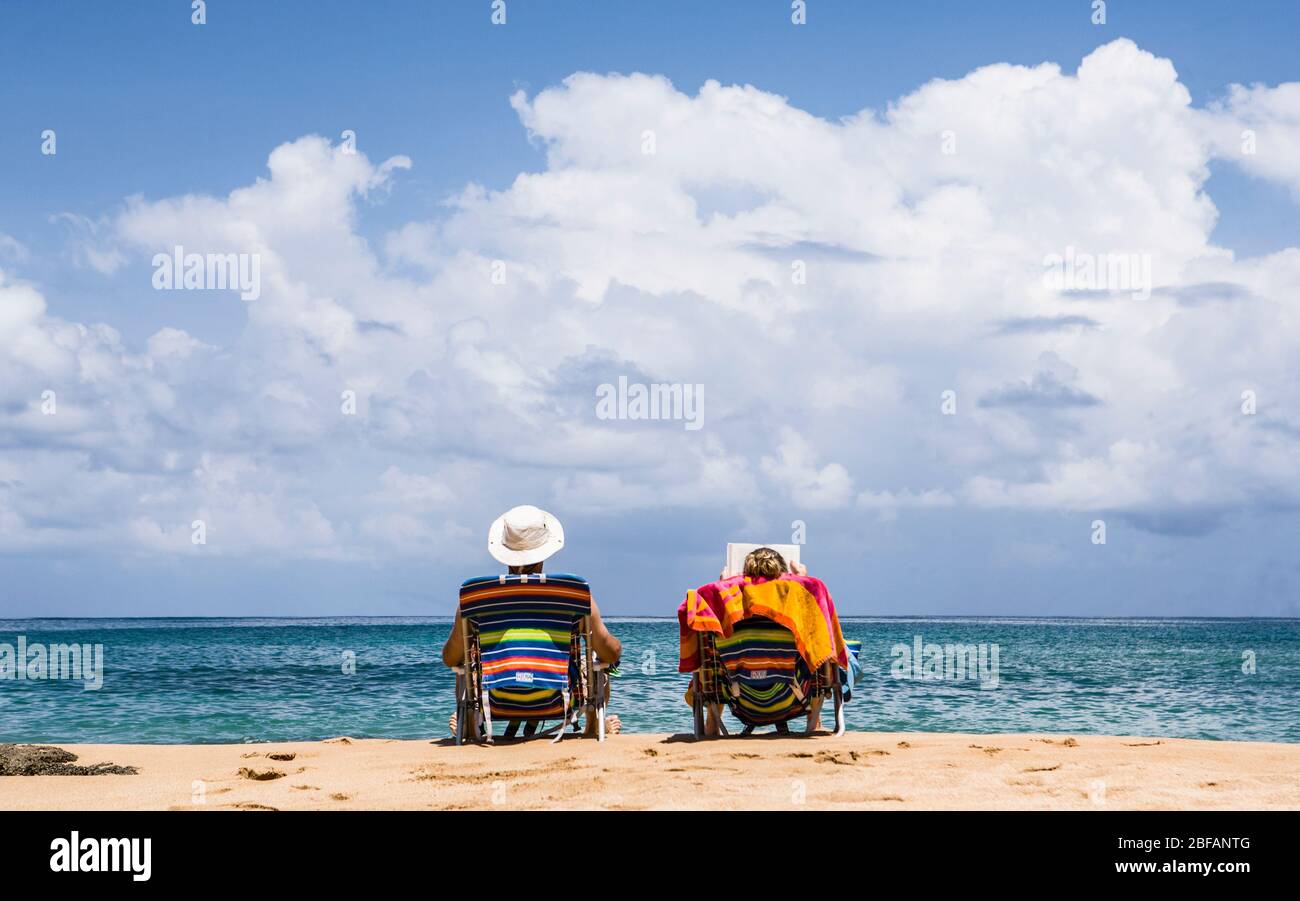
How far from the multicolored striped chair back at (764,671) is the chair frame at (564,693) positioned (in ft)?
2.84

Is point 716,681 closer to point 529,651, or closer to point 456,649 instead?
point 529,651

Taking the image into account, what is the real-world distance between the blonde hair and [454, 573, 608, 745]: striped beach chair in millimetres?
1098

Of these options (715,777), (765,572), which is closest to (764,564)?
(765,572)

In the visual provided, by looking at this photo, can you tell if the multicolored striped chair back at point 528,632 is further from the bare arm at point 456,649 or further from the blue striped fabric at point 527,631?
the bare arm at point 456,649

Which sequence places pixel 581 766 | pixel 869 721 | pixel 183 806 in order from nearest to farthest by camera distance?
pixel 183 806 → pixel 581 766 → pixel 869 721

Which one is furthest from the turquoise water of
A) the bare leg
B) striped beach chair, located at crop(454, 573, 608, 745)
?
striped beach chair, located at crop(454, 573, 608, 745)

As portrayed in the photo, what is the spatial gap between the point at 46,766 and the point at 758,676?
471 cm

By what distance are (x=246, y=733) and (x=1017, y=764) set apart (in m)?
9.05

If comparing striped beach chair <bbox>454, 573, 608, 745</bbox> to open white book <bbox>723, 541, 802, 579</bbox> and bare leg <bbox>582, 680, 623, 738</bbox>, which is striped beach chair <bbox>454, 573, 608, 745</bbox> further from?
open white book <bbox>723, 541, 802, 579</bbox>

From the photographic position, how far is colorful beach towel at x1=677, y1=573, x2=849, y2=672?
7867 millimetres

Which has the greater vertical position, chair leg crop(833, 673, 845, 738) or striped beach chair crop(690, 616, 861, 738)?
striped beach chair crop(690, 616, 861, 738)
